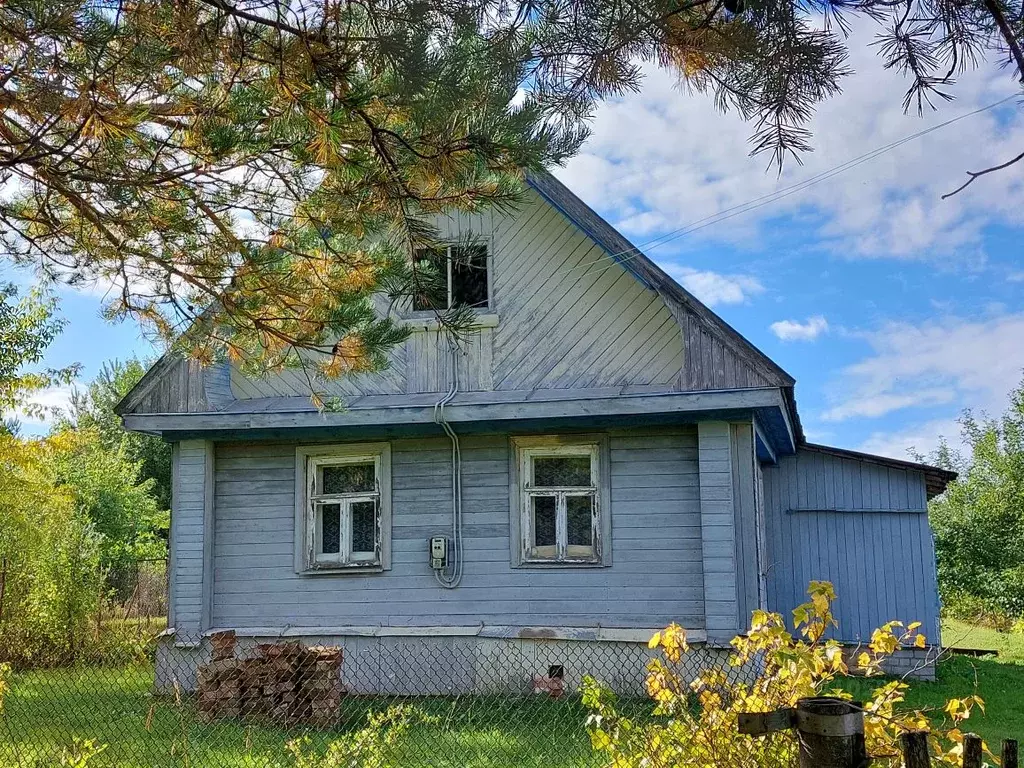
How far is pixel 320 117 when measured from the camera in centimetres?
398

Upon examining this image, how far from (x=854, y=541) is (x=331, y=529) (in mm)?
6969

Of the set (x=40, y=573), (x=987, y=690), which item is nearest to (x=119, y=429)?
(x=40, y=573)

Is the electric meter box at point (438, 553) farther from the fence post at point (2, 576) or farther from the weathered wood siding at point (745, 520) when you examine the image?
the fence post at point (2, 576)

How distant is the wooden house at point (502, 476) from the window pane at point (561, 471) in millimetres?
26

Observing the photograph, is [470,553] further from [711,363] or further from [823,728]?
[823,728]

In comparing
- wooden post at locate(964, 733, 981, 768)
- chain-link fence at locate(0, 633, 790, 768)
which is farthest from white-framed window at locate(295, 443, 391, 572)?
wooden post at locate(964, 733, 981, 768)

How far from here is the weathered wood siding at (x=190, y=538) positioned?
10.6 metres

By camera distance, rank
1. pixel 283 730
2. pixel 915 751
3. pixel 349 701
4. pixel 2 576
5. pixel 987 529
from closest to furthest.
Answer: pixel 915 751 → pixel 283 730 → pixel 349 701 → pixel 2 576 → pixel 987 529

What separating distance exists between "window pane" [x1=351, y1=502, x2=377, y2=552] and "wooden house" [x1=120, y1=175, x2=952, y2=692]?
0.09 ft

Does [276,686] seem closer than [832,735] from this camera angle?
No

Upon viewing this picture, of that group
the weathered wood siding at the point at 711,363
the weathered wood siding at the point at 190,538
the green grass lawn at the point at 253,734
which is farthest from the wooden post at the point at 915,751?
the weathered wood siding at the point at 190,538

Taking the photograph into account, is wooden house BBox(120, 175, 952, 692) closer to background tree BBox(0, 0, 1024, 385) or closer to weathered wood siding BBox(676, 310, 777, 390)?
weathered wood siding BBox(676, 310, 777, 390)

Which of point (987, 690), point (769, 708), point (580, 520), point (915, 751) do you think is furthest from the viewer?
point (987, 690)

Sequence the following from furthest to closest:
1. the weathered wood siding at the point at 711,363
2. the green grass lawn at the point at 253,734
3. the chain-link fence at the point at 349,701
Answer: the weathered wood siding at the point at 711,363
the chain-link fence at the point at 349,701
the green grass lawn at the point at 253,734
